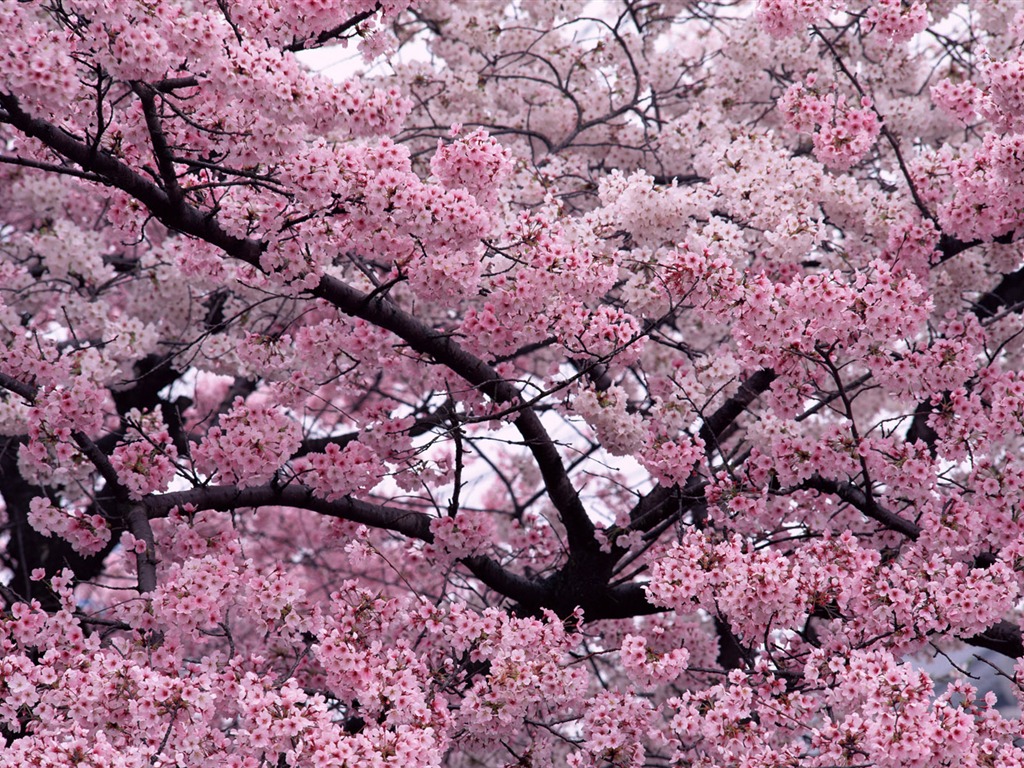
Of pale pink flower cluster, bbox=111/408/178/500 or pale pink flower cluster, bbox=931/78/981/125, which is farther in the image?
pale pink flower cluster, bbox=931/78/981/125

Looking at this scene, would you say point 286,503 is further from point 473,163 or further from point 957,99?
point 957,99

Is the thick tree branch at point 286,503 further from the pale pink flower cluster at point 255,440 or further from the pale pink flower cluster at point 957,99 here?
the pale pink flower cluster at point 957,99

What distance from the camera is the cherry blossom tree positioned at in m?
4.36

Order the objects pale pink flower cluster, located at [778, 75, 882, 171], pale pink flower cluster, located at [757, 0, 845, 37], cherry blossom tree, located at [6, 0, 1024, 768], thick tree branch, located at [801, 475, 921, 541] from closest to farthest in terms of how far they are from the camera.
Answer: cherry blossom tree, located at [6, 0, 1024, 768] → thick tree branch, located at [801, 475, 921, 541] → pale pink flower cluster, located at [778, 75, 882, 171] → pale pink flower cluster, located at [757, 0, 845, 37]

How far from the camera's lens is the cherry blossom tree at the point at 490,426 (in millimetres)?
4359

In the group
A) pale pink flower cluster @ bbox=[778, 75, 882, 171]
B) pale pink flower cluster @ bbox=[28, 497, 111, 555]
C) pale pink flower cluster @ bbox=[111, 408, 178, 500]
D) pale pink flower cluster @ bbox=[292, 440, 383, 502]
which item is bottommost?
pale pink flower cluster @ bbox=[28, 497, 111, 555]

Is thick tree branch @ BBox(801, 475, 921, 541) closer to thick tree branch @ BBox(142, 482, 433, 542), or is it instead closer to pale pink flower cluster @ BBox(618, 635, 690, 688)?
pale pink flower cluster @ BBox(618, 635, 690, 688)

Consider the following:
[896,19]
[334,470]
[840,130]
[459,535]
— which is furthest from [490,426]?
[896,19]

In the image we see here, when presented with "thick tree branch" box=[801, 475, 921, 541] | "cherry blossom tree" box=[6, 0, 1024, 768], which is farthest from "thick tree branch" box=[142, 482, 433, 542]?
"thick tree branch" box=[801, 475, 921, 541]

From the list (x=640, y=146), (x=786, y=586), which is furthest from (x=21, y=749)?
(x=640, y=146)

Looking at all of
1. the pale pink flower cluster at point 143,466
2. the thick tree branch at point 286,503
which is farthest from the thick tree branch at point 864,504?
the pale pink flower cluster at point 143,466

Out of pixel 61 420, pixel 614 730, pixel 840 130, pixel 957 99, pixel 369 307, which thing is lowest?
pixel 614 730

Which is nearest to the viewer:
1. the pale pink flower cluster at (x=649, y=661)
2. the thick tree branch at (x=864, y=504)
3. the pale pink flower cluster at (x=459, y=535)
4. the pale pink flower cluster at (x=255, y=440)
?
the pale pink flower cluster at (x=649, y=661)

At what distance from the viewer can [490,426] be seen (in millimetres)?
6207
